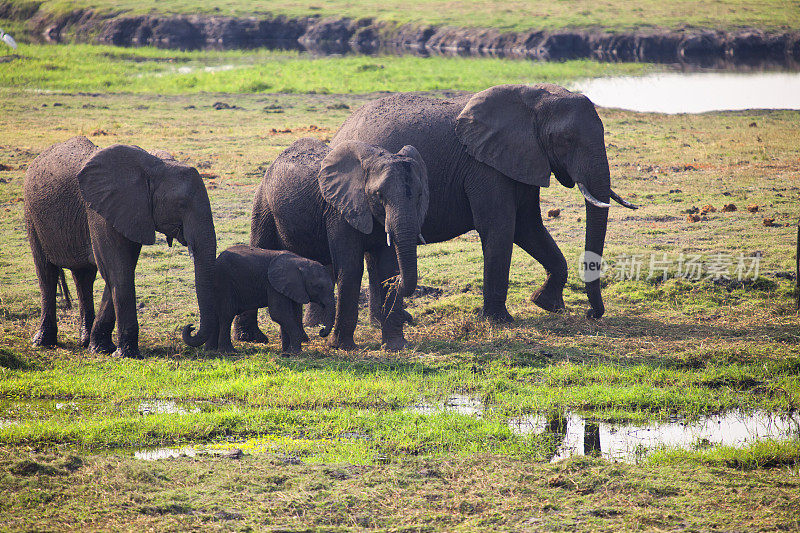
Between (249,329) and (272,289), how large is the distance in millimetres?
1095

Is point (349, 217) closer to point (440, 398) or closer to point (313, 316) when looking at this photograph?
point (313, 316)

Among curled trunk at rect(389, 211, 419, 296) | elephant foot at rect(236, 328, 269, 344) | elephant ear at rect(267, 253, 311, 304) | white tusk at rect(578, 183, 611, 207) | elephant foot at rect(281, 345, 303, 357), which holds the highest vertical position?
white tusk at rect(578, 183, 611, 207)

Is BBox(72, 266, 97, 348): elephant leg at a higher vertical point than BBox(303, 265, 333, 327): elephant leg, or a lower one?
higher

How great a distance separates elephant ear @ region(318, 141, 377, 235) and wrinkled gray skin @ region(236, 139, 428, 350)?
0.01m

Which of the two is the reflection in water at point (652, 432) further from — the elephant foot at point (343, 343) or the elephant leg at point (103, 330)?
the elephant leg at point (103, 330)

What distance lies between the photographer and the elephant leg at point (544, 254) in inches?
480

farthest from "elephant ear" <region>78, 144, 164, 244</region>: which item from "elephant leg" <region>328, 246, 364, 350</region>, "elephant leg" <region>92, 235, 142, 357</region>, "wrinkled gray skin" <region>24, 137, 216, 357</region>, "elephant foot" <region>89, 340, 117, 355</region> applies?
"elephant leg" <region>328, 246, 364, 350</region>

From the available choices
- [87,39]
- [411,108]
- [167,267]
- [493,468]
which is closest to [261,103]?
[167,267]

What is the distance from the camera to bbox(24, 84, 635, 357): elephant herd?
33.2 ft

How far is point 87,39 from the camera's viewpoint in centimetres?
5262

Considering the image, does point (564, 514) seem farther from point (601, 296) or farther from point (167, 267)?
point (167, 267)

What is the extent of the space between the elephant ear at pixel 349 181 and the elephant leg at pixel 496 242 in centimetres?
175

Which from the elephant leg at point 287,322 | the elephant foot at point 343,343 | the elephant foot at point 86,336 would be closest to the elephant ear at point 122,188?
the elephant leg at point 287,322

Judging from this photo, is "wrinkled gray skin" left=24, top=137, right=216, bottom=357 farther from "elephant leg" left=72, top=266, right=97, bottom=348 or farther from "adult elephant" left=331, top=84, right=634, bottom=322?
"adult elephant" left=331, top=84, right=634, bottom=322
